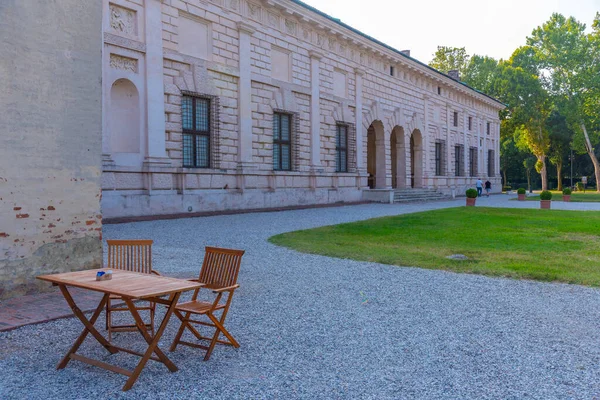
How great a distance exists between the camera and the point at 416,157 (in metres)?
36.8

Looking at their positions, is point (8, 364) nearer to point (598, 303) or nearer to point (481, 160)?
point (598, 303)

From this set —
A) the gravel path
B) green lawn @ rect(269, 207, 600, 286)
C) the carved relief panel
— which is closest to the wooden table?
the gravel path

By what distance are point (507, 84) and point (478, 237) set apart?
39261mm

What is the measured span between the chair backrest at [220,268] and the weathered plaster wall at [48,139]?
9.75 feet

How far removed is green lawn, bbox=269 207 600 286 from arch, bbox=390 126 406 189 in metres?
16.1

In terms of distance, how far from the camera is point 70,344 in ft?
15.9

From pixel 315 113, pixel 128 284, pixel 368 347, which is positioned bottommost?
pixel 368 347

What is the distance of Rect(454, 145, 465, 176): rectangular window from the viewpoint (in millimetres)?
42812

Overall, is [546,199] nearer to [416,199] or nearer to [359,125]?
[416,199]

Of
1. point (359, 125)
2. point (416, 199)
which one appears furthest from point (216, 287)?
point (416, 199)

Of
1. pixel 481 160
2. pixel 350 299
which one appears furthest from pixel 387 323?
pixel 481 160

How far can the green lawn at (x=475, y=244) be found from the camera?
888cm

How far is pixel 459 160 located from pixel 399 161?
11130mm

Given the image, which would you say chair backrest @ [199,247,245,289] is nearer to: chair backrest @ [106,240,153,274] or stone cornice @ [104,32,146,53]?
chair backrest @ [106,240,153,274]
